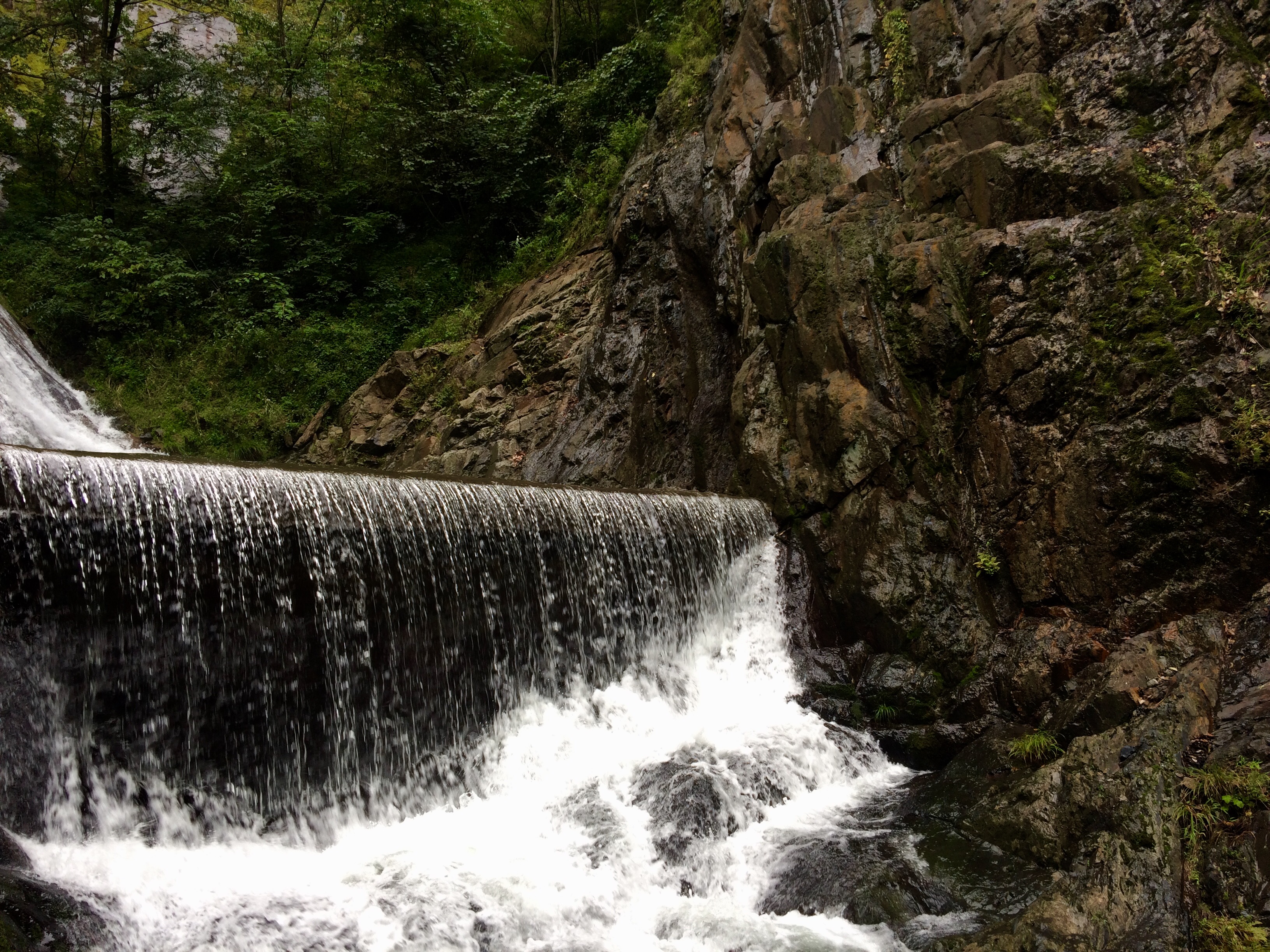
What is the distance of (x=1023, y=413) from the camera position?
7.47 metres

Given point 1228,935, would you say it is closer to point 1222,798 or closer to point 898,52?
point 1222,798

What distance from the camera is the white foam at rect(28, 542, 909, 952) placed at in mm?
4672

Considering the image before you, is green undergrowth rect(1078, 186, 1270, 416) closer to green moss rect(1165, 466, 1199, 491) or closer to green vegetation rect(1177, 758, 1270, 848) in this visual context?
green moss rect(1165, 466, 1199, 491)

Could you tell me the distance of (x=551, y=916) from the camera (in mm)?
5121

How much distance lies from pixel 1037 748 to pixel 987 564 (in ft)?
6.18

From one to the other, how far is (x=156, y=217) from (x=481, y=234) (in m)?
6.90

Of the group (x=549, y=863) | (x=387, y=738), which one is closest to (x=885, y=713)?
(x=549, y=863)

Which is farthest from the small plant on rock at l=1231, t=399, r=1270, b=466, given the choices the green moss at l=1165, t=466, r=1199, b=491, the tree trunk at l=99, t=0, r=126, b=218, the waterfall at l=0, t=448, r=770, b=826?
the tree trunk at l=99, t=0, r=126, b=218

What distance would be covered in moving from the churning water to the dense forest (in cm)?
911

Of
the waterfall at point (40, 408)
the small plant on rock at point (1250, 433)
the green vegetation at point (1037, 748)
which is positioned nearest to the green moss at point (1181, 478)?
the small plant on rock at point (1250, 433)

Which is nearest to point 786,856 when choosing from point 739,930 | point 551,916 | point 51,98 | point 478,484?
point 739,930

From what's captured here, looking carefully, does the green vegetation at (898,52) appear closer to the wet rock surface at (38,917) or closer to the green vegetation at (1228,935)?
the green vegetation at (1228,935)

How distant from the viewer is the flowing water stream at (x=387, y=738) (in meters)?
4.90

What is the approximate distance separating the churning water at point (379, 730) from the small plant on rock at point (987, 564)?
194 cm
